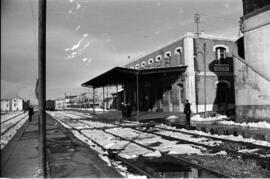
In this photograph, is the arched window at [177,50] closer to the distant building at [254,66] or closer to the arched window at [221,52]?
the arched window at [221,52]

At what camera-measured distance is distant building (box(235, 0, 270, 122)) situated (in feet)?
59.6

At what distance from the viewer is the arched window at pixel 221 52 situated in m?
32.0

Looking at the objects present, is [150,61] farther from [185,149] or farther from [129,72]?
[185,149]

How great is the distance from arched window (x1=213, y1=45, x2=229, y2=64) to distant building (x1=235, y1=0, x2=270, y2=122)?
11.6 meters

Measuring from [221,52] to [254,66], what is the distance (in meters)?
13.4

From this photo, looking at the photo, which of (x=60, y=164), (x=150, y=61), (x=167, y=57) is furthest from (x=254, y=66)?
(x=150, y=61)

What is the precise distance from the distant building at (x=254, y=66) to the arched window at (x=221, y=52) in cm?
1156

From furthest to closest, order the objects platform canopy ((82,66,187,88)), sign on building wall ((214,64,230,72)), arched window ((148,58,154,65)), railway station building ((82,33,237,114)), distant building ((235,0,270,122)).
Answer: arched window ((148,58,154,65)), sign on building wall ((214,64,230,72)), railway station building ((82,33,237,114)), platform canopy ((82,66,187,88)), distant building ((235,0,270,122))

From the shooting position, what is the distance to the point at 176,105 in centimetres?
3209

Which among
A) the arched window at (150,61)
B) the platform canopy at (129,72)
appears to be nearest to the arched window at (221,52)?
the platform canopy at (129,72)

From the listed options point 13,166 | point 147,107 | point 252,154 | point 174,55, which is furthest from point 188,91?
point 13,166

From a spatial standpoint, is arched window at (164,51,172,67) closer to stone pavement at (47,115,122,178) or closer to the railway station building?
the railway station building

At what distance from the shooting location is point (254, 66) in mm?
19234

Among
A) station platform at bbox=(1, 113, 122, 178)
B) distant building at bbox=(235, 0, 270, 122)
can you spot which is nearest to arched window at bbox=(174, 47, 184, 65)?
distant building at bbox=(235, 0, 270, 122)
